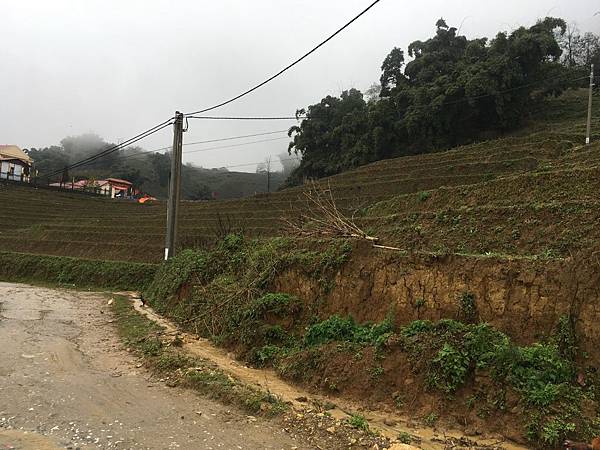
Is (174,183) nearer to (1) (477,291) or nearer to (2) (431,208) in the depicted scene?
Result: (2) (431,208)

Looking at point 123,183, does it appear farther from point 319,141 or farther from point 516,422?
point 516,422

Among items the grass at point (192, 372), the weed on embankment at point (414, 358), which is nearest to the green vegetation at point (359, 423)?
the weed on embankment at point (414, 358)

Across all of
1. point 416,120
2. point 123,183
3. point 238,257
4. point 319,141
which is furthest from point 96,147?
point 238,257

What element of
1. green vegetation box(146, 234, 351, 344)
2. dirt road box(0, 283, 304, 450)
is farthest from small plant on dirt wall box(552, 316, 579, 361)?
green vegetation box(146, 234, 351, 344)

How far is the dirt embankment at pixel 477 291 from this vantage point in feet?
19.0

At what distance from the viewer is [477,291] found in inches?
267

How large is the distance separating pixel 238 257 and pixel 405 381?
7.15 metres

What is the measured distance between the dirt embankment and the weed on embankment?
6.4 inches

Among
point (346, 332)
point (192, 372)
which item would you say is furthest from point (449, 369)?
point (192, 372)

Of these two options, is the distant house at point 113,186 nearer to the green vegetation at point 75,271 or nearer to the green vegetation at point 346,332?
the green vegetation at point 75,271

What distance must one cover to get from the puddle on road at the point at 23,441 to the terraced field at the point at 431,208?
19.8 feet

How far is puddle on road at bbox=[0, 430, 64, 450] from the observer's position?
189 inches

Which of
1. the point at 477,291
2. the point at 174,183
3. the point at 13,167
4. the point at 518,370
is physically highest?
the point at 13,167

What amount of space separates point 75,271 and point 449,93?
85.5ft
